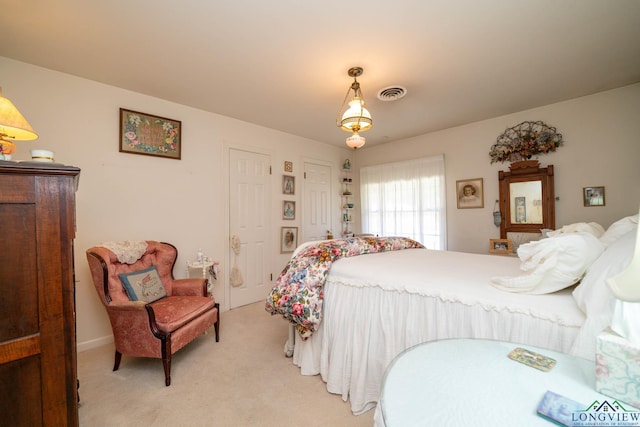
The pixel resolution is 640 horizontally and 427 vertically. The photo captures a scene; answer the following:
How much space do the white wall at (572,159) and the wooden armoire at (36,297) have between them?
14.2ft

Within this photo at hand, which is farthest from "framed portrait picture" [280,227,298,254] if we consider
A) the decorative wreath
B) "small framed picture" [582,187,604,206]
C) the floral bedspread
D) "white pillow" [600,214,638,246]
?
"small framed picture" [582,187,604,206]

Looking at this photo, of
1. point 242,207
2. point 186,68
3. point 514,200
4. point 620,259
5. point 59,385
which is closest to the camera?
point 59,385

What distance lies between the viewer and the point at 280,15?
178 centimetres

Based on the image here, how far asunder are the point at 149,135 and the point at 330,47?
2.20m

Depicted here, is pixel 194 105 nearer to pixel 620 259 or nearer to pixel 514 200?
pixel 620 259

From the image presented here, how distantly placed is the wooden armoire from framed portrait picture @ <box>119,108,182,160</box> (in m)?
2.32

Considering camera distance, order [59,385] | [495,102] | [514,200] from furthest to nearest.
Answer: [514,200] < [495,102] < [59,385]

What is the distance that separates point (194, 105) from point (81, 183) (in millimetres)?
1460

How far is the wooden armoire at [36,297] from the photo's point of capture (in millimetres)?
782

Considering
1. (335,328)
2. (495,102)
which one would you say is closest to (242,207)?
(335,328)

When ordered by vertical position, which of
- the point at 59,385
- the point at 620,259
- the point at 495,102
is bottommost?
the point at 59,385

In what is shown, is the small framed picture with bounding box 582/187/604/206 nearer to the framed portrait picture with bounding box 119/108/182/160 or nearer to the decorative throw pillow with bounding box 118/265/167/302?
the decorative throw pillow with bounding box 118/265/167/302

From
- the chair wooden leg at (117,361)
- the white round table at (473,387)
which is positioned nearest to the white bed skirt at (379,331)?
the white round table at (473,387)

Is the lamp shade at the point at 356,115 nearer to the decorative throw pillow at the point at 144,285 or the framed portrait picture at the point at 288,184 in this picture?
the framed portrait picture at the point at 288,184
